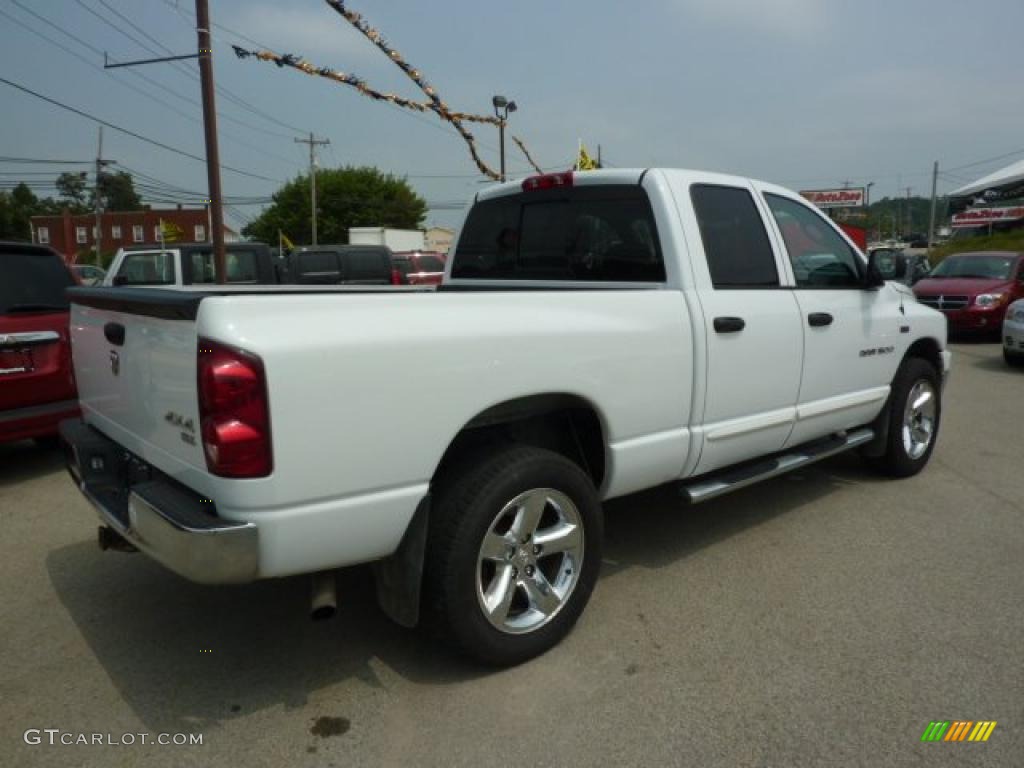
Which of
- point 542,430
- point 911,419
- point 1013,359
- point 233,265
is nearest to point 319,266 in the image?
point 233,265

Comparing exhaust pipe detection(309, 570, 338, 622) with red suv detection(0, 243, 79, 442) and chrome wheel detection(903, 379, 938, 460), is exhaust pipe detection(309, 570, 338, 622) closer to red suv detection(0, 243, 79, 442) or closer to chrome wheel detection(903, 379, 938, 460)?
red suv detection(0, 243, 79, 442)

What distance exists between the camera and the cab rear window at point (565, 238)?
12.4 feet

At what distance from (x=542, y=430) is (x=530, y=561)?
626 mm

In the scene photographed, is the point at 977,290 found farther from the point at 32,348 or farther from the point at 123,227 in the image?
the point at 123,227

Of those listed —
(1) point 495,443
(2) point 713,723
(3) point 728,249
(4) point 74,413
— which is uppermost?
(3) point 728,249

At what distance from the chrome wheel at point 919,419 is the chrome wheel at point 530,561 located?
3.12 m

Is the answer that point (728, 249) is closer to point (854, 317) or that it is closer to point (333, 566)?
point (854, 317)

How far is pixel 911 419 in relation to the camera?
5363 mm

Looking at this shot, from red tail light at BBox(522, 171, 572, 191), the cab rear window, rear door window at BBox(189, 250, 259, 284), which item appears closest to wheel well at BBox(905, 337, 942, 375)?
the cab rear window

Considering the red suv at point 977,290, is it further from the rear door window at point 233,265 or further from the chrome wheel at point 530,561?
the chrome wheel at point 530,561

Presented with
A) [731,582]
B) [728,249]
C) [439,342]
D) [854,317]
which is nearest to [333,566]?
[439,342]

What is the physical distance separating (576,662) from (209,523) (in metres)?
1.51

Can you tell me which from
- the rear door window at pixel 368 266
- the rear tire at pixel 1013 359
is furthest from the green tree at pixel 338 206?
the rear tire at pixel 1013 359

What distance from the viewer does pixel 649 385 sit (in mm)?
3326
